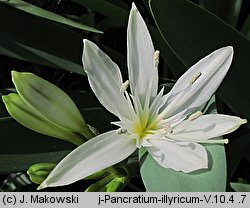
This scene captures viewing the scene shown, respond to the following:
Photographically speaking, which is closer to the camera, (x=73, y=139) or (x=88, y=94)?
(x=73, y=139)

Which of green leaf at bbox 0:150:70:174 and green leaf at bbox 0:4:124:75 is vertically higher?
green leaf at bbox 0:4:124:75

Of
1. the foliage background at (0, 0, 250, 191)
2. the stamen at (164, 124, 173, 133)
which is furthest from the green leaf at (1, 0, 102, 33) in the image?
the stamen at (164, 124, 173, 133)

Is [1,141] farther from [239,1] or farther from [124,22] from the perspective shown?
[239,1]

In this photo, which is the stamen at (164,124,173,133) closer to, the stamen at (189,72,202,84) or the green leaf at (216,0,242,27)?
the stamen at (189,72,202,84)

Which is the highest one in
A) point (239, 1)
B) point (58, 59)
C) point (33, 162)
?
point (239, 1)

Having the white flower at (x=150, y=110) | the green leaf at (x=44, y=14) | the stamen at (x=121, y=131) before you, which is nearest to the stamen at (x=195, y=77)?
the white flower at (x=150, y=110)

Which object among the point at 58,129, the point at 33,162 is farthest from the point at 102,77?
the point at 33,162
